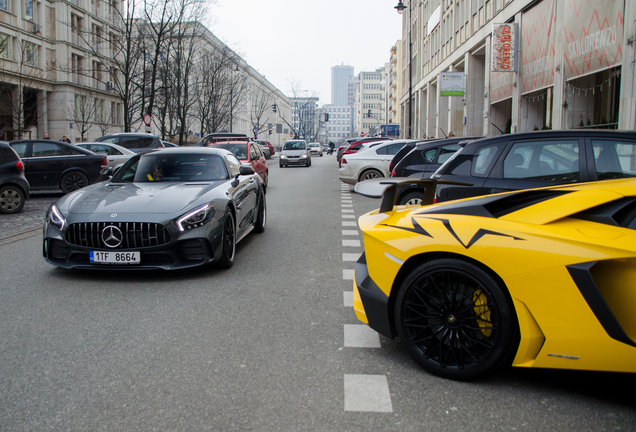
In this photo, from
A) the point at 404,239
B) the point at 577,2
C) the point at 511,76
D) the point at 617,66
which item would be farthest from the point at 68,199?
the point at 511,76

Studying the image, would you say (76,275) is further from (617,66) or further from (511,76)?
(511,76)

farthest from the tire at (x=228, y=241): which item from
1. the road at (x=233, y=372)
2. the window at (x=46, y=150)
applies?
the window at (x=46, y=150)

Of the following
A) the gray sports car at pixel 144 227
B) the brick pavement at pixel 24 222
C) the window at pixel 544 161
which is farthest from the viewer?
the brick pavement at pixel 24 222

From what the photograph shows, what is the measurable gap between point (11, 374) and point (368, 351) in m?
2.27

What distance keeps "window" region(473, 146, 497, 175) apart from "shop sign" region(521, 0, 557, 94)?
1627 cm

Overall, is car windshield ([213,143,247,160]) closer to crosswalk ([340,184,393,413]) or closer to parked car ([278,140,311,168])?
crosswalk ([340,184,393,413])

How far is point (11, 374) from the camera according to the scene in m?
3.68

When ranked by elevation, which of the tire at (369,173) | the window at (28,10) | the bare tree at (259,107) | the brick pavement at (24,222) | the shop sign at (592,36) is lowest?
the brick pavement at (24,222)

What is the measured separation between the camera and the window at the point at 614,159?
569cm

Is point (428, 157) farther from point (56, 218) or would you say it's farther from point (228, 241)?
point (56, 218)

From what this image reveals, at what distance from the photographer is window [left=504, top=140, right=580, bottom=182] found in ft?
19.6

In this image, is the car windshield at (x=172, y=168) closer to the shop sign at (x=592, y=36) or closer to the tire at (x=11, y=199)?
the tire at (x=11, y=199)

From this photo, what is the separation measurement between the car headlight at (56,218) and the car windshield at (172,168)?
140cm

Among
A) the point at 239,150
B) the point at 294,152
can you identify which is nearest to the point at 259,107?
the point at 294,152
